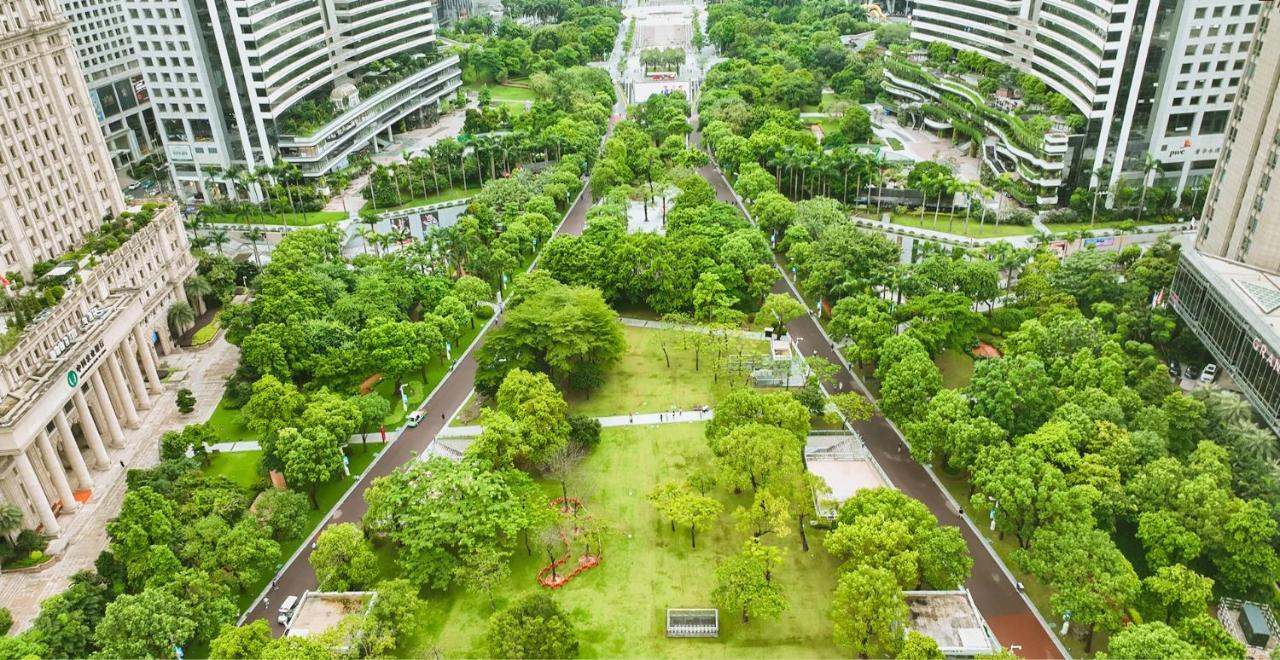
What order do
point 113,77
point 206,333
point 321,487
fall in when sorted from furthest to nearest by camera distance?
point 113,77 < point 206,333 < point 321,487

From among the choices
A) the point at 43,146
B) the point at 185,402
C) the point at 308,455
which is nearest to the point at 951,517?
the point at 308,455

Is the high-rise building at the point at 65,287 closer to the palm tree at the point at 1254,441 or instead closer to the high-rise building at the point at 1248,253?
the palm tree at the point at 1254,441

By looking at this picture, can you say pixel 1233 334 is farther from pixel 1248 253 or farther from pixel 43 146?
pixel 43 146

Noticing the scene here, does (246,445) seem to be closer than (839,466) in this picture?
No

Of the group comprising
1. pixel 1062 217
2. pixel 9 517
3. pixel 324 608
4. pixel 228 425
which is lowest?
pixel 228 425

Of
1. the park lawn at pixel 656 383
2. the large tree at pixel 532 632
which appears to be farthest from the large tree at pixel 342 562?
the park lawn at pixel 656 383

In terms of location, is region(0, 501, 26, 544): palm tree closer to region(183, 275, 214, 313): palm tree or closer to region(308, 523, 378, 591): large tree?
region(308, 523, 378, 591): large tree
